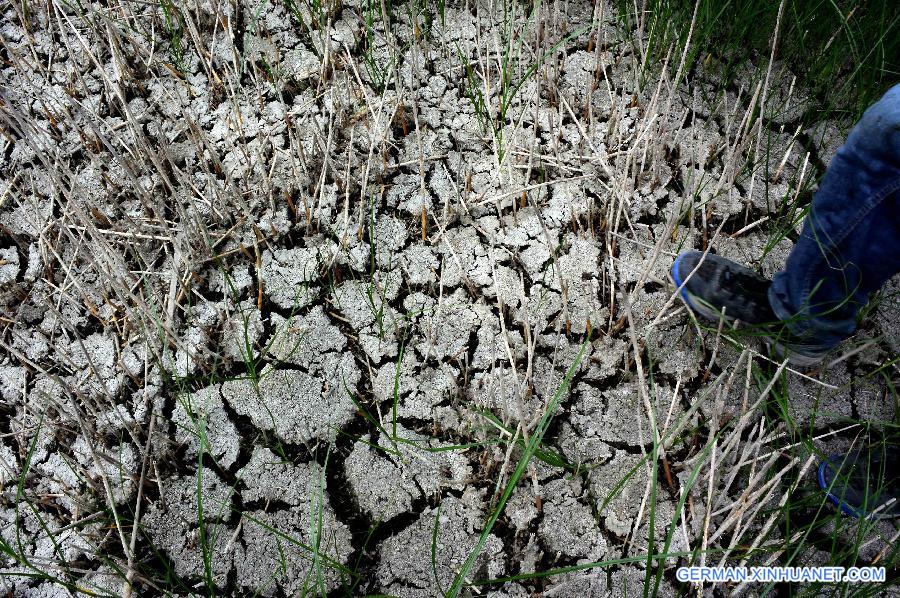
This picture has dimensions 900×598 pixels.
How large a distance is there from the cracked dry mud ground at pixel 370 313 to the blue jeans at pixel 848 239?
0.66 feet

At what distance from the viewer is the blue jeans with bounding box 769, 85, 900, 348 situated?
1.23m

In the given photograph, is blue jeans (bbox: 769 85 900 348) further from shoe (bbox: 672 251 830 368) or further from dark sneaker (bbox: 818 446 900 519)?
dark sneaker (bbox: 818 446 900 519)

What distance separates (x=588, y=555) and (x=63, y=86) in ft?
7.89

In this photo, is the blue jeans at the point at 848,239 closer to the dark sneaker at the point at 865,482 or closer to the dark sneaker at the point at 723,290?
the dark sneaker at the point at 723,290

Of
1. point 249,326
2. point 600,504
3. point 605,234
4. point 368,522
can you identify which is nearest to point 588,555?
point 600,504

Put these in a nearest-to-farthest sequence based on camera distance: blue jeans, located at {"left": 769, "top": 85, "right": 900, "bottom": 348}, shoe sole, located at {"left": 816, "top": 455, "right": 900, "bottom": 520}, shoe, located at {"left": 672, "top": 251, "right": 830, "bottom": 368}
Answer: blue jeans, located at {"left": 769, "top": 85, "right": 900, "bottom": 348}, shoe sole, located at {"left": 816, "top": 455, "right": 900, "bottom": 520}, shoe, located at {"left": 672, "top": 251, "right": 830, "bottom": 368}

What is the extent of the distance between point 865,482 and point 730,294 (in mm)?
551

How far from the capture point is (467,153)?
2129 mm

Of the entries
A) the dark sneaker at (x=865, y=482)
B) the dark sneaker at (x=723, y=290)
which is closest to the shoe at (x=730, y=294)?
the dark sneaker at (x=723, y=290)

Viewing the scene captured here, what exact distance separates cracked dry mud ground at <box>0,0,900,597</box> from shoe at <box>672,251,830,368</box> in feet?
0.28

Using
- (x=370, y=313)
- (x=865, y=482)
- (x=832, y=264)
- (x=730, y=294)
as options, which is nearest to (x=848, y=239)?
(x=832, y=264)

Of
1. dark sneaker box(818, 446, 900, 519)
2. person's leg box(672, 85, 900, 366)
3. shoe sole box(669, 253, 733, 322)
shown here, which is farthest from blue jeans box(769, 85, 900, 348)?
dark sneaker box(818, 446, 900, 519)

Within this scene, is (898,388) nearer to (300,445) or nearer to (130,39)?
(300,445)

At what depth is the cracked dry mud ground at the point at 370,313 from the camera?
4.88 feet
